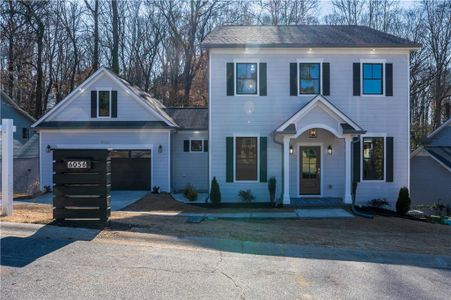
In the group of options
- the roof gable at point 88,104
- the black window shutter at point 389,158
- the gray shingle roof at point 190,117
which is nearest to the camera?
the black window shutter at point 389,158

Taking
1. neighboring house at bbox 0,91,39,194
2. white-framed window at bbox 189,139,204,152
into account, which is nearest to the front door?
white-framed window at bbox 189,139,204,152

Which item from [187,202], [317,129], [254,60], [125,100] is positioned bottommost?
[187,202]

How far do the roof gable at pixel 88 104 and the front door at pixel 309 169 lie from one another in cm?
633

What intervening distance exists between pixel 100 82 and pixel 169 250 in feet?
48.0

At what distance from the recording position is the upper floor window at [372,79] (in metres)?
17.6

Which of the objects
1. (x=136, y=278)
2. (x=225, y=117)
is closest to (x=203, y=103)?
(x=225, y=117)

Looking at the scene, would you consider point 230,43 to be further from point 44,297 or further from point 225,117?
point 44,297

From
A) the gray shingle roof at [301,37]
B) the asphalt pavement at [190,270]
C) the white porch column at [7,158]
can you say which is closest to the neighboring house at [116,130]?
the gray shingle roof at [301,37]

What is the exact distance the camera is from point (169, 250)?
7.48 m

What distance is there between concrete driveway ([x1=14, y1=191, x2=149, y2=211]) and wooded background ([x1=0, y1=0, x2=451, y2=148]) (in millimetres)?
16377

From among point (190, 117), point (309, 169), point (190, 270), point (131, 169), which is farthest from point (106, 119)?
point (190, 270)

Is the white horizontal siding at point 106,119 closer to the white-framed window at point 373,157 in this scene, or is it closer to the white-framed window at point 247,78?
the white-framed window at point 247,78

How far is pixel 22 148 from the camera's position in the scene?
29844 millimetres

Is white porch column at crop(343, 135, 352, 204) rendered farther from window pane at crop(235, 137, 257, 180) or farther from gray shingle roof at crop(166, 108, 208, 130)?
gray shingle roof at crop(166, 108, 208, 130)
